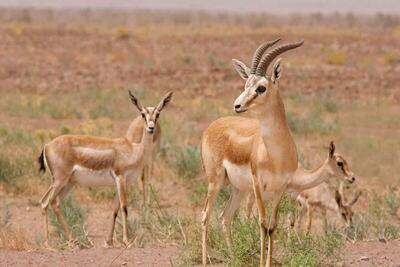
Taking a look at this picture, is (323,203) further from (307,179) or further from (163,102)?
(163,102)

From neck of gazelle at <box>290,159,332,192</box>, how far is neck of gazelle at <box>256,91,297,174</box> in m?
2.32

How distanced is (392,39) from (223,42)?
8.85m

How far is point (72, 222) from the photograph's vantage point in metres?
12.2

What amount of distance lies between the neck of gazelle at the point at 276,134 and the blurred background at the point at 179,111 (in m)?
0.99

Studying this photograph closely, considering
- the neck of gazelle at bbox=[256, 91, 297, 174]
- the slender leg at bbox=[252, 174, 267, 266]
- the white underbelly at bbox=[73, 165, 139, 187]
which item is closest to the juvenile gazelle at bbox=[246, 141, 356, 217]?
the white underbelly at bbox=[73, 165, 139, 187]

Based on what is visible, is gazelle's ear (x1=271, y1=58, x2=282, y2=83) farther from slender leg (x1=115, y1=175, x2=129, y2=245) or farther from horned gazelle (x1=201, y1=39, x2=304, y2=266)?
slender leg (x1=115, y1=175, x2=129, y2=245)

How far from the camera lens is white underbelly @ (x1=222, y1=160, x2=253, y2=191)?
9047 millimetres

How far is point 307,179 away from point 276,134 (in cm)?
273

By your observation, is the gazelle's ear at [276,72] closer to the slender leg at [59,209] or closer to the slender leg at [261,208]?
the slender leg at [261,208]

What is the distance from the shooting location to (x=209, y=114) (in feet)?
75.8

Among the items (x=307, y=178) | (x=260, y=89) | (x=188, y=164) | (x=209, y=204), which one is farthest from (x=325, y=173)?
(x=188, y=164)

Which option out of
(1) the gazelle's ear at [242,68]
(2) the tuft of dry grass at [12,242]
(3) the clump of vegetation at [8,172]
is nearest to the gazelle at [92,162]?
(2) the tuft of dry grass at [12,242]

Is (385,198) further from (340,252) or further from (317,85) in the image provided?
(317,85)

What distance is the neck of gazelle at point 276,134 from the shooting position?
859cm
